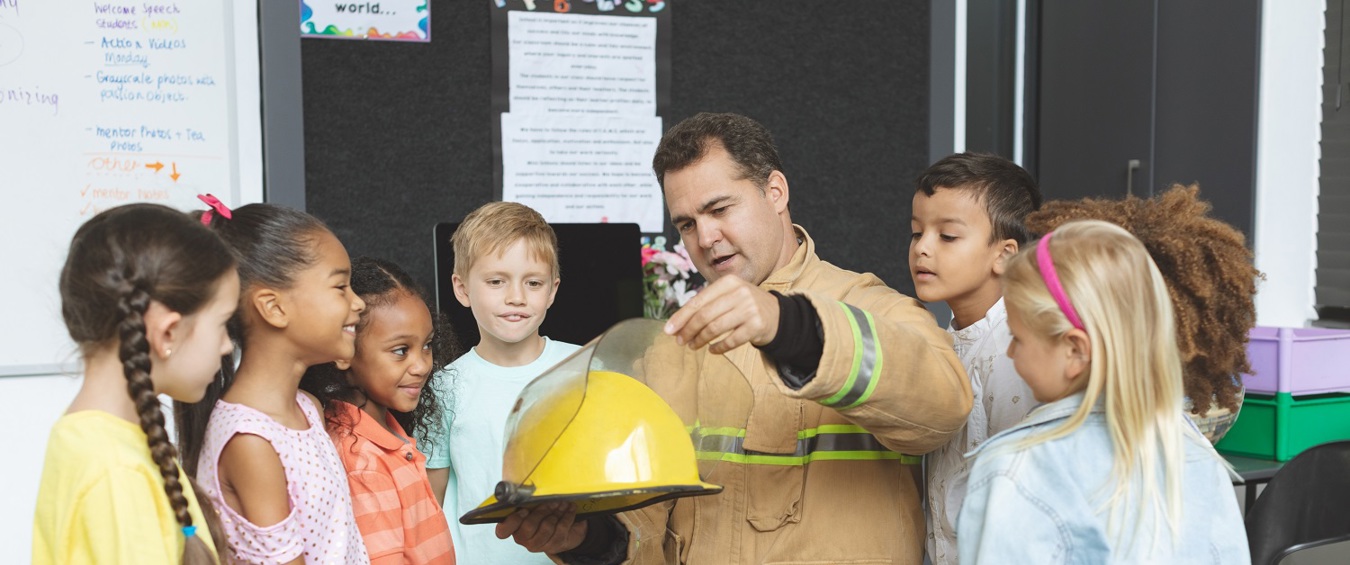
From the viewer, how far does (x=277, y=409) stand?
3.64 ft

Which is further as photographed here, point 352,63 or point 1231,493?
point 352,63

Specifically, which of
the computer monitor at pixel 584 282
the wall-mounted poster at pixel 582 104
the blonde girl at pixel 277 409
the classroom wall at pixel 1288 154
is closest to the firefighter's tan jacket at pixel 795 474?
the blonde girl at pixel 277 409

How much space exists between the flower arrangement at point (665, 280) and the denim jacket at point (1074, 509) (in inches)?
51.2

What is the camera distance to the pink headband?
0.94 metres

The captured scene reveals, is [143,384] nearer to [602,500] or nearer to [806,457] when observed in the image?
[602,500]

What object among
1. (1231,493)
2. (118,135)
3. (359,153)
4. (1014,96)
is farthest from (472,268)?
(1014,96)

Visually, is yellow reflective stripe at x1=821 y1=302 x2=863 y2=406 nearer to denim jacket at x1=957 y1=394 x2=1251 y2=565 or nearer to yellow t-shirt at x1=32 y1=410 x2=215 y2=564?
denim jacket at x1=957 y1=394 x2=1251 y2=565

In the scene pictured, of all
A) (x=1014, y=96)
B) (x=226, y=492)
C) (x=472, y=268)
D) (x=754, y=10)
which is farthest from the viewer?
(x=1014, y=96)

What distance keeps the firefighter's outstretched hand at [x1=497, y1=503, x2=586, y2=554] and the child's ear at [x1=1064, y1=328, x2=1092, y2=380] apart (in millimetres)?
471

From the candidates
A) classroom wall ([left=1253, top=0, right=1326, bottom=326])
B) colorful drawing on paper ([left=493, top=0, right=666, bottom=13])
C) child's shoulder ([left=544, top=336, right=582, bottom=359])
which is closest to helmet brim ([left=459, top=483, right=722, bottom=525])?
child's shoulder ([left=544, top=336, right=582, bottom=359])

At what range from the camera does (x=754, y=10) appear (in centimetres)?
248

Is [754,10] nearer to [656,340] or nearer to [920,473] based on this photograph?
[920,473]

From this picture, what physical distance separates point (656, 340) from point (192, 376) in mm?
393

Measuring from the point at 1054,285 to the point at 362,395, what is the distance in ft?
2.72
